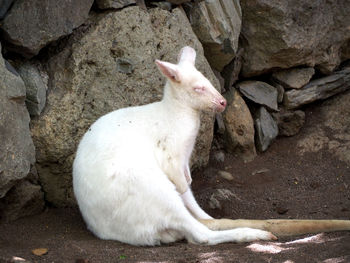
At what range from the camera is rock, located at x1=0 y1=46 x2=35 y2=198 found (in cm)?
461

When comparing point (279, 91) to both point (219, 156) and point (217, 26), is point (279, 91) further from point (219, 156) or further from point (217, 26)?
point (217, 26)

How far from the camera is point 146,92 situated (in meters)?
5.79

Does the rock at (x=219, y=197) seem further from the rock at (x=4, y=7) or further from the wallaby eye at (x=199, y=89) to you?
the rock at (x=4, y=7)

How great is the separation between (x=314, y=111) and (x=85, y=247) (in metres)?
4.27

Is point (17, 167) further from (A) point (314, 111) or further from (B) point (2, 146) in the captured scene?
(A) point (314, 111)

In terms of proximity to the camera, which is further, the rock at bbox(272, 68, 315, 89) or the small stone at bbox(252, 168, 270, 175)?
the rock at bbox(272, 68, 315, 89)

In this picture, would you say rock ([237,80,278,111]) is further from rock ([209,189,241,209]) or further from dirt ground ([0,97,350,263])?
rock ([209,189,241,209])

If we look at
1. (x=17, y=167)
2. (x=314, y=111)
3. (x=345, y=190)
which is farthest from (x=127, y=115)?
(x=314, y=111)

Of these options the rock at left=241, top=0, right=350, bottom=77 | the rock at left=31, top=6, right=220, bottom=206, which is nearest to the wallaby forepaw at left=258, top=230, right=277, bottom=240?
the rock at left=31, top=6, right=220, bottom=206

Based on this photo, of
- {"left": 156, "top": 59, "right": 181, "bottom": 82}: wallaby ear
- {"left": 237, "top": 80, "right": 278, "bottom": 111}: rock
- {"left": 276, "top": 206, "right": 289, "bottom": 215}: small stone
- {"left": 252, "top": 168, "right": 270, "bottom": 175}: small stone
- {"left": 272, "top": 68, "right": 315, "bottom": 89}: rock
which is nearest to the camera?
{"left": 156, "top": 59, "right": 181, "bottom": 82}: wallaby ear

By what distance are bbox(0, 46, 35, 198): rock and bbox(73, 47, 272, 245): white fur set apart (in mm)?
492

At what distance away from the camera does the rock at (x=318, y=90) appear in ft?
24.0

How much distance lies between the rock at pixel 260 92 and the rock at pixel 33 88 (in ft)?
9.22

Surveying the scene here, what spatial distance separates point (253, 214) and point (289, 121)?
2.10 m
